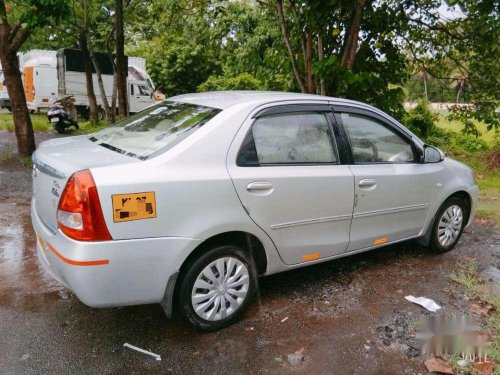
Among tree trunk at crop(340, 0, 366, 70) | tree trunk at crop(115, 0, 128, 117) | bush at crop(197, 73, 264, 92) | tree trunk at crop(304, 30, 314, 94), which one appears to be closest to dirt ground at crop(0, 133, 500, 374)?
tree trunk at crop(340, 0, 366, 70)

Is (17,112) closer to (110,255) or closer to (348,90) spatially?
(348,90)

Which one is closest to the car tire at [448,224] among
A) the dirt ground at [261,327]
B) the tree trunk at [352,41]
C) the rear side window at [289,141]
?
the dirt ground at [261,327]

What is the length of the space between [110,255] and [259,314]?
1.37 m

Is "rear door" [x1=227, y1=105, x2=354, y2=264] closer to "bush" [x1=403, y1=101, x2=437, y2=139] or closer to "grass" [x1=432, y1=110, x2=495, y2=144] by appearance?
"grass" [x1=432, y1=110, x2=495, y2=144]

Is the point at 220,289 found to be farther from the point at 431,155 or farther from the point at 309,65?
the point at 309,65

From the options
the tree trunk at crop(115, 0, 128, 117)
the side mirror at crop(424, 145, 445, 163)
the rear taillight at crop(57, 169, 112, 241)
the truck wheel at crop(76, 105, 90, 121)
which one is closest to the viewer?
the rear taillight at crop(57, 169, 112, 241)

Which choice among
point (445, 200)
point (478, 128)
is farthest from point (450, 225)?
point (478, 128)

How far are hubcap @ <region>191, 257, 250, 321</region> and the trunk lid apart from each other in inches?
36.7

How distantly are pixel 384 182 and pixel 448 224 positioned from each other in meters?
1.33

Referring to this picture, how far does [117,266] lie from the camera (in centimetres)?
263

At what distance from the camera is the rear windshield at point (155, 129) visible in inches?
119

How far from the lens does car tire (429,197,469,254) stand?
4598 millimetres

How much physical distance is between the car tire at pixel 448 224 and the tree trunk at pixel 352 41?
304 centimetres

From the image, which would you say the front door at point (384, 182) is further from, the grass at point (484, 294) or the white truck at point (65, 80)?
the white truck at point (65, 80)
